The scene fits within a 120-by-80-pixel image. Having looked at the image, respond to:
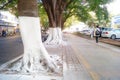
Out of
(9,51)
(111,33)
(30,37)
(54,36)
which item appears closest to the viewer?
(30,37)

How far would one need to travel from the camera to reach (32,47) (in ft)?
32.8

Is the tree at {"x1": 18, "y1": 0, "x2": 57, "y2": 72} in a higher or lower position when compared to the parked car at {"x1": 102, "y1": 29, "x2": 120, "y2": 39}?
higher

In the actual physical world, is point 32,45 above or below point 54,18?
below

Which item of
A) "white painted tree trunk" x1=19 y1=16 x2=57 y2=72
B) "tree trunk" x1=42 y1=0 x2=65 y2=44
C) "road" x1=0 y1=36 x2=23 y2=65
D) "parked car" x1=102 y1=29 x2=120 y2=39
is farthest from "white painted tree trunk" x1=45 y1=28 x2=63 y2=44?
"parked car" x1=102 y1=29 x2=120 y2=39

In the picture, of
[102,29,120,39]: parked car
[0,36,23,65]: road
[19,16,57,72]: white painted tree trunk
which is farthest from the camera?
[102,29,120,39]: parked car

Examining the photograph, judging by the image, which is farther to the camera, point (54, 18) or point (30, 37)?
point (54, 18)

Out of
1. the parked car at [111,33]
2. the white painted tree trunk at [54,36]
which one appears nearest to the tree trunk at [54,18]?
the white painted tree trunk at [54,36]

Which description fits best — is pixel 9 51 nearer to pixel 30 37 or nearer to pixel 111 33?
pixel 30 37

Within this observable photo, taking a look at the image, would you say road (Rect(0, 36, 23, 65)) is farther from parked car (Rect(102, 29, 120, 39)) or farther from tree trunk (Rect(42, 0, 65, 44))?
parked car (Rect(102, 29, 120, 39))

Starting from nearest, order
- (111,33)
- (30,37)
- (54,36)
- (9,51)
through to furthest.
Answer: (30,37), (9,51), (54,36), (111,33)

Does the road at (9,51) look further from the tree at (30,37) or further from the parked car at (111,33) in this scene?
the parked car at (111,33)

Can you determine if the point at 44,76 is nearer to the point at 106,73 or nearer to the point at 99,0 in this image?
the point at 106,73

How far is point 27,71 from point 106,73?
2.70m

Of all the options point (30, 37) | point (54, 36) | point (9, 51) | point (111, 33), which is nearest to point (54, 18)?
point (54, 36)
